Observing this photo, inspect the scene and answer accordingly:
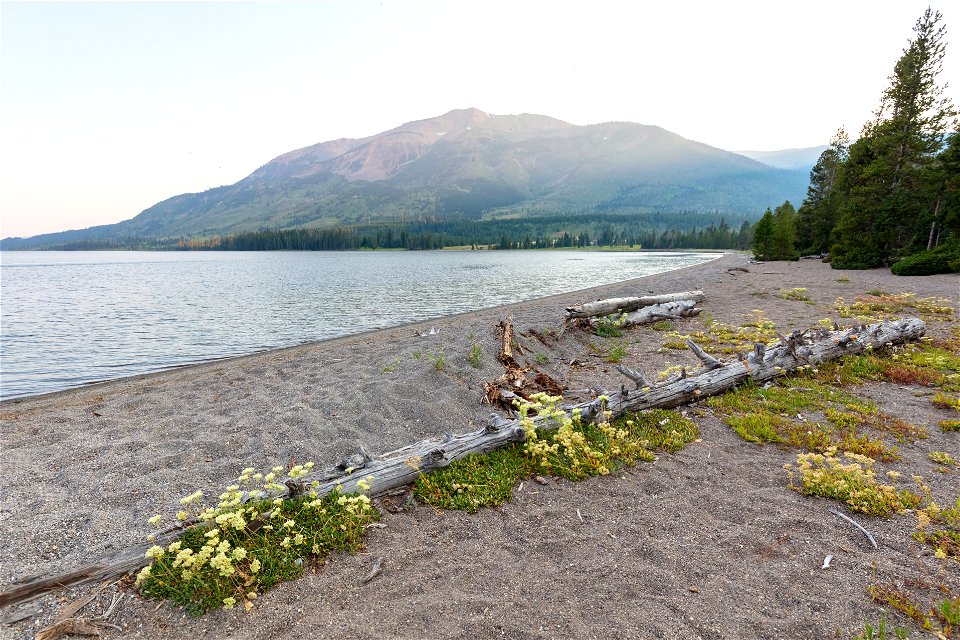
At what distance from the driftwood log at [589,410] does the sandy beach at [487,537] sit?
0.30 m

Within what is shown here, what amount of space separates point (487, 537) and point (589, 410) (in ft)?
11.9

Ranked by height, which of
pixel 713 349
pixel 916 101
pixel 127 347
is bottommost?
pixel 127 347

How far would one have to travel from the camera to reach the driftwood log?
493 cm

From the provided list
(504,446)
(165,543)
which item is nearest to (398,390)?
(504,446)

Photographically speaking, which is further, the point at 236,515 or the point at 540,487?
the point at 540,487

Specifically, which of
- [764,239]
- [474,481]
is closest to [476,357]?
[474,481]

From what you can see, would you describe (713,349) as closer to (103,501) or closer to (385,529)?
(385,529)

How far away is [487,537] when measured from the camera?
5.70 m

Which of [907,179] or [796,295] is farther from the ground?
[907,179]

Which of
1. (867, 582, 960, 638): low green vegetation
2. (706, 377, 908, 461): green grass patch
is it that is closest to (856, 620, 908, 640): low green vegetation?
(867, 582, 960, 638): low green vegetation

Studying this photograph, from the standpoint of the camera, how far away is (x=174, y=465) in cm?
787

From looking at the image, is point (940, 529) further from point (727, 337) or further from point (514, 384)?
point (727, 337)

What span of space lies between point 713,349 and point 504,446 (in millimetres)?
10003

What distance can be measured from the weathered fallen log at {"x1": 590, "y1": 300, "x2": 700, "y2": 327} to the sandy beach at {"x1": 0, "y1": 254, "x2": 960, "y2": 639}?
9772mm
